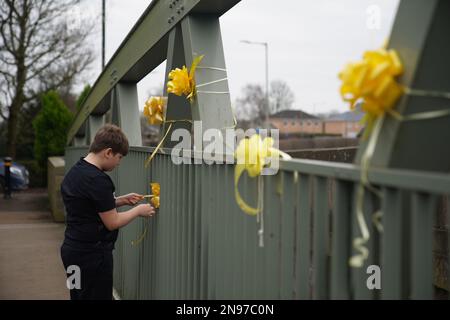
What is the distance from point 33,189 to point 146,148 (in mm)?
17160

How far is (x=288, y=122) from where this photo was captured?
260 feet

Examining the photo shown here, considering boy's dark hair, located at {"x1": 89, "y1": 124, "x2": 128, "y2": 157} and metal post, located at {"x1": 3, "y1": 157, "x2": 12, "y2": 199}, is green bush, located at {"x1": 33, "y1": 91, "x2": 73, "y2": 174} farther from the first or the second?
boy's dark hair, located at {"x1": 89, "y1": 124, "x2": 128, "y2": 157}

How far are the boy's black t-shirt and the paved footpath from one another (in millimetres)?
1916

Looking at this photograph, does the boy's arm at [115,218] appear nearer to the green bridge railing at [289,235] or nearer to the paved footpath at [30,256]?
the green bridge railing at [289,235]

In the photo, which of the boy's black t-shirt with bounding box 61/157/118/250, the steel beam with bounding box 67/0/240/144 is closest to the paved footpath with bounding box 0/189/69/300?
the boy's black t-shirt with bounding box 61/157/118/250

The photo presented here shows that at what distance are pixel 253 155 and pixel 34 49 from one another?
21.2m

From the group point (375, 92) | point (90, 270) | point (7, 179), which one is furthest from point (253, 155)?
point (7, 179)

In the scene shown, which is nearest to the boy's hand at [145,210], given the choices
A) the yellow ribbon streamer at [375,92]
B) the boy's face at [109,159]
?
the boy's face at [109,159]

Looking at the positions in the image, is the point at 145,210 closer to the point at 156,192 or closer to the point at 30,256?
the point at 156,192

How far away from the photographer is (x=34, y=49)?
20969 mm

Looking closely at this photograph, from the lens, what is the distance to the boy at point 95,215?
3168 millimetres

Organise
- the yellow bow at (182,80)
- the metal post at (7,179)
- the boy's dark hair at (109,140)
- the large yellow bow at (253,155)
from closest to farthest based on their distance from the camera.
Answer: the large yellow bow at (253,155)
the yellow bow at (182,80)
the boy's dark hair at (109,140)
the metal post at (7,179)

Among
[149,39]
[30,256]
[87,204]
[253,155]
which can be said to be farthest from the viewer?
[30,256]

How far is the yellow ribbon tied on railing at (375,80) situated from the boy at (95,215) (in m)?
2.08
